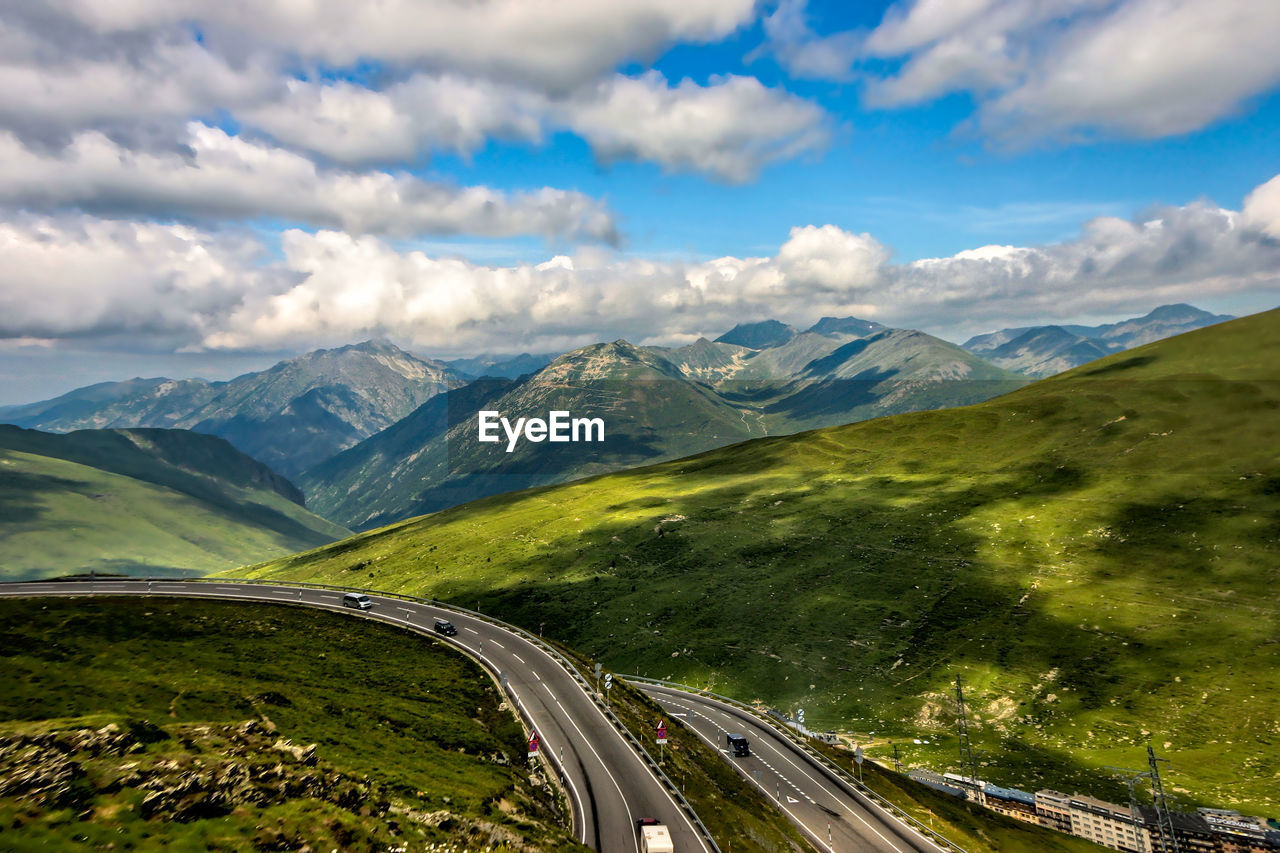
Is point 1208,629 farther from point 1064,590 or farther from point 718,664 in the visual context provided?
point 718,664

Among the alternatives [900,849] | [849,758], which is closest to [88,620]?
[900,849]

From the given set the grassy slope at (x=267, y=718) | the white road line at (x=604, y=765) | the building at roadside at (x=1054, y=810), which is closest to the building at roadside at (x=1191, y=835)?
the building at roadside at (x=1054, y=810)

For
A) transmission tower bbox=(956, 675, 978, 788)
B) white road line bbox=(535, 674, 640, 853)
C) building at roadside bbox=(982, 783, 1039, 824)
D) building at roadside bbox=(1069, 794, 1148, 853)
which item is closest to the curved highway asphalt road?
white road line bbox=(535, 674, 640, 853)

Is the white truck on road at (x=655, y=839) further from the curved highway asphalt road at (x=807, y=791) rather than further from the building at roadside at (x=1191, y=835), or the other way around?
the building at roadside at (x=1191, y=835)

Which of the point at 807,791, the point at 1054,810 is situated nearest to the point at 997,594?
the point at 1054,810

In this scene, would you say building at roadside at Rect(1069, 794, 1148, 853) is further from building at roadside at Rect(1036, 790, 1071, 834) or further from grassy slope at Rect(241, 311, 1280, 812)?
grassy slope at Rect(241, 311, 1280, 812)
